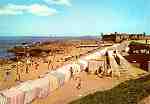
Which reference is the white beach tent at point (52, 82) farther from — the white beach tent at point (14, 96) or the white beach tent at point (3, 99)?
the white beach tent at point (3, 99)

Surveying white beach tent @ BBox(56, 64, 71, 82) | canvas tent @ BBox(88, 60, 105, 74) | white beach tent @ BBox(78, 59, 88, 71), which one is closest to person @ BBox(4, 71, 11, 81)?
white beach tent @ BBox(56, 64, 71, 82)

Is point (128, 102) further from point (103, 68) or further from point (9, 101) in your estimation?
point (103, 68)

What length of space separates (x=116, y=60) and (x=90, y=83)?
8228 millimetres

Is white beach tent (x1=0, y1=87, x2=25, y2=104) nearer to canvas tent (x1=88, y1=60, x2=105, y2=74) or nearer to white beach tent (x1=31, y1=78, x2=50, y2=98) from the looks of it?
white beach tent (x1=31, y1=78, x2=50, y2=98)

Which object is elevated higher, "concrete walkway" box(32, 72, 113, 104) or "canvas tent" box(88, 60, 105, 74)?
"canvas tent" box(88, 60, 105, 74)

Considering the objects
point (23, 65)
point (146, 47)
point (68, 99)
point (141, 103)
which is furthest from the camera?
point (146, 47)

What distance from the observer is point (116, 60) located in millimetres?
28984

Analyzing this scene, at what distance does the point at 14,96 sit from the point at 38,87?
2.55 metres

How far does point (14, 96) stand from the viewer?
12.9m

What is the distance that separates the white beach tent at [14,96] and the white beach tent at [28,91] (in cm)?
35

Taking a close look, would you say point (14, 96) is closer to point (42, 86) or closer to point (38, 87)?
point (38, 87)

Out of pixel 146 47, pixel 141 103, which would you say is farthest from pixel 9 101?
pixel 146 47

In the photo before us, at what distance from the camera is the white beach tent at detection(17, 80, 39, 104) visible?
14086 millimetres

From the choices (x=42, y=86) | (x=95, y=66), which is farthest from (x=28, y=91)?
(x=95, y=66)
